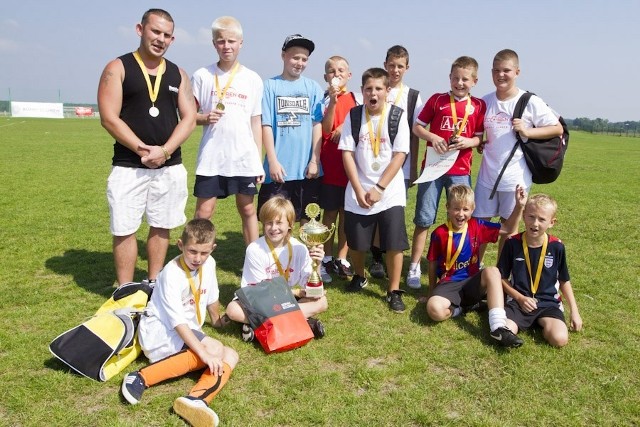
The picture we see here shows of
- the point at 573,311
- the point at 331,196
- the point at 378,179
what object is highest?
the point at 378,179

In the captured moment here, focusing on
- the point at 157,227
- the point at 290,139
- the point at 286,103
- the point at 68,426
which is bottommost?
the point at 68,426

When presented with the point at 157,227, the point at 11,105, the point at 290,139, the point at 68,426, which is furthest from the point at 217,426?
the point at 11,105

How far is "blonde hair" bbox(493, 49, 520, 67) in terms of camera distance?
482 cm

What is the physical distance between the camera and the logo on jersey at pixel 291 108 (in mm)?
5207

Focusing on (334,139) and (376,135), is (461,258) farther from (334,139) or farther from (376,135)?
(334,139)

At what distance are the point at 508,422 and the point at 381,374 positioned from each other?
91 cm

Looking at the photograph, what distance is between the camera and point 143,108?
4.44 m

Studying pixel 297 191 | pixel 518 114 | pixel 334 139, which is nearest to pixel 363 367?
pixel 297 191

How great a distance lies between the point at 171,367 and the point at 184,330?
0.86 ft

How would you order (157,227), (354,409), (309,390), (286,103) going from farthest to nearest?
(286,103), (157,227), (309,390), (354,409)

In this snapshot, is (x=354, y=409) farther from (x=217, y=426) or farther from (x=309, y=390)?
(x=217, y=426)

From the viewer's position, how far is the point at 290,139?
17.4 feet

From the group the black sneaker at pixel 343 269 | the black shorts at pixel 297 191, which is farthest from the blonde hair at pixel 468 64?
the black sneaker at pixel 343 269

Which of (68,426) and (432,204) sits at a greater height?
(432,204)
